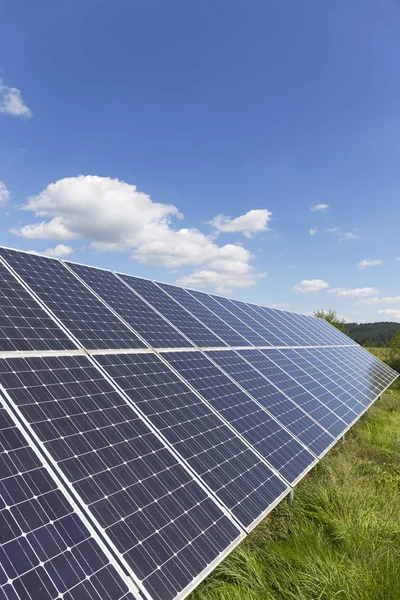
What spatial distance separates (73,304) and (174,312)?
4959 millimetres

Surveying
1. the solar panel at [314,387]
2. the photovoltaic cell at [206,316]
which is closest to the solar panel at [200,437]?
the photovoltaic cell at [206,316]

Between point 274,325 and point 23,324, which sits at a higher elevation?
point 274,325

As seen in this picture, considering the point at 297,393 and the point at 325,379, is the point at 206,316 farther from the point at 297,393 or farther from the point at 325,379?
the point at 325,379

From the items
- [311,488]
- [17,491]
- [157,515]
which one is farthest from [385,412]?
[17,491]

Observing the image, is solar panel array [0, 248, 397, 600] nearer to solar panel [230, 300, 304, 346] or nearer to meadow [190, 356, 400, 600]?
meadow [190, 356, 400, 600]

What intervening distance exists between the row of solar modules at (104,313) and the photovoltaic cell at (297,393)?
1174mm

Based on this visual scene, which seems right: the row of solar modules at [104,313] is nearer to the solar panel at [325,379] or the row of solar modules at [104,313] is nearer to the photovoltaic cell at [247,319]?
the photovoltaic cell at [247,319]

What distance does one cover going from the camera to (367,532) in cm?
747

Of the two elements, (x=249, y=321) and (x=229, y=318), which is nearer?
(x=229, y=318)

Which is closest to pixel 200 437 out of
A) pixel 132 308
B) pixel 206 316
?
pixel 132 308

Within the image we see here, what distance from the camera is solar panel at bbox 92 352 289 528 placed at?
22.5 feet

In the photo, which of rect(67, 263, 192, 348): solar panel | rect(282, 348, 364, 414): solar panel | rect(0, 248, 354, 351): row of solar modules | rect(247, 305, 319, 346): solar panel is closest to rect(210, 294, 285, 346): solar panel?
rect(0, 248, 354, 351): row of solar modules

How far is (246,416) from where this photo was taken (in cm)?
977

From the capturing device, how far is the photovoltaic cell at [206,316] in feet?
49.3
